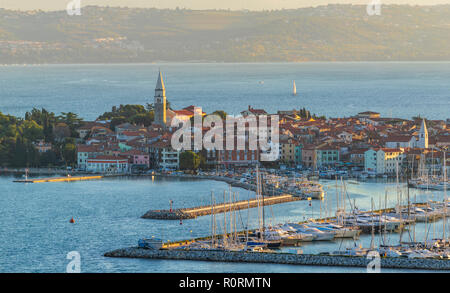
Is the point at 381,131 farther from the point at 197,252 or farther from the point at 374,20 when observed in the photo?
the point at 374,20

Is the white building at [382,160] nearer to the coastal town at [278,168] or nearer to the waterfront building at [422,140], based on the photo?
the coastal town at [278,168]

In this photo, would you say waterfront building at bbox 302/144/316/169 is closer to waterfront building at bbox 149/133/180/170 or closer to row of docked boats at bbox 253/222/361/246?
waterfront building at bbox 149/133/180/170

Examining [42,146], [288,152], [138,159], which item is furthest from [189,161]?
[42,146]

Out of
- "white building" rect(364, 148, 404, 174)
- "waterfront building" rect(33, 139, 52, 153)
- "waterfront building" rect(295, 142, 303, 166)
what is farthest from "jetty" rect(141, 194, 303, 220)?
"waterfront building" rect(33, 139, 52, 153)

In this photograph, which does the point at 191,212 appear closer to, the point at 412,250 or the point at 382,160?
the point at 412,250
